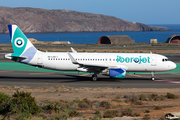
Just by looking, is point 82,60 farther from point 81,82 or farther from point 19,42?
point 19,42

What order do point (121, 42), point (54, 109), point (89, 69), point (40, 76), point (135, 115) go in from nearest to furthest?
1. point (135, 115)
2. point (54, 109)
3. point (89, 69)
4. point (40, 76)
5. point (121, 42)

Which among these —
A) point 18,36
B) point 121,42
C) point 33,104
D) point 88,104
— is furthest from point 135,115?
point 121,42

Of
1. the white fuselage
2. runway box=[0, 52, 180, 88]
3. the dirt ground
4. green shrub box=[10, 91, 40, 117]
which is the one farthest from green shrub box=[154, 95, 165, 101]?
the white fuselage

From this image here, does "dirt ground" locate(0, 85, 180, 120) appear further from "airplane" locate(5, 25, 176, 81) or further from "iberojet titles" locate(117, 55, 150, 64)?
"iberojet titles" locate(117, 55, 150, 64)

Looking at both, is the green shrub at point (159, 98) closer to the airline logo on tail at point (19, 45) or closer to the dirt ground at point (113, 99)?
the dirt ground at point (113, 99)

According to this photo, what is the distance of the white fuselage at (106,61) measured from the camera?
39.3 meters

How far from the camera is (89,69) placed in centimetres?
3884

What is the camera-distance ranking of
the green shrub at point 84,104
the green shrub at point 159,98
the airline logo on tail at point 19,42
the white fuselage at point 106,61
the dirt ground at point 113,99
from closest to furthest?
the dirt ground at point 113,99
the green shrub at point 84,104
the green shrub at point 159,98
the white fuselage at point 106,61
the airline logo on tail at point 19,42

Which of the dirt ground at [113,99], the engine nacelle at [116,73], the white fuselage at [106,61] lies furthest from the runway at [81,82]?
the dirt ground at [113,99]

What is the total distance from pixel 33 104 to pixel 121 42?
111 m

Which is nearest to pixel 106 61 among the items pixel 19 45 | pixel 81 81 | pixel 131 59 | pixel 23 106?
pixel 131 59

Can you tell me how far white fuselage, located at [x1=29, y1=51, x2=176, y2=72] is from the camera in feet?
129

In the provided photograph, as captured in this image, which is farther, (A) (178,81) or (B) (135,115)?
(A) (178,81)

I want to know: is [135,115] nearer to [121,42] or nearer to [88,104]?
[88,104]
